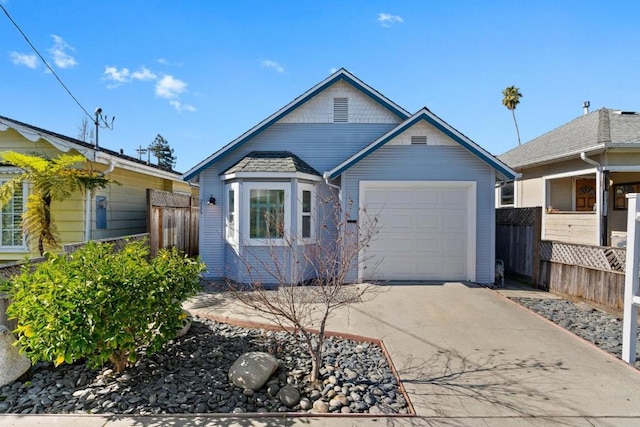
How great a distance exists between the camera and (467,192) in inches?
342

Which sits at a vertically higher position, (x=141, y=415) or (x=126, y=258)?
(x=126, y=258)

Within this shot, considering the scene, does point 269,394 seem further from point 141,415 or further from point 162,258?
point 162,258

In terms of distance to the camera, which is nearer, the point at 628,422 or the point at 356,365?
the point at 628,422

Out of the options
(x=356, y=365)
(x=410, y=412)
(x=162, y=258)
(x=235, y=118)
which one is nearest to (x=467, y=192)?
(x=356, y=365)

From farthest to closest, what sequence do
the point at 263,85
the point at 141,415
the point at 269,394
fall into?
the point at 263,85
the point at 269,394
the point at 141,415

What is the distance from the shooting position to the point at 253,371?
12.3ft

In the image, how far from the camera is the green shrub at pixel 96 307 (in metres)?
3.32

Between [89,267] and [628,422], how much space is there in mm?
5680

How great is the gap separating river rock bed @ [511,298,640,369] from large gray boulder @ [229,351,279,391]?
182 inches

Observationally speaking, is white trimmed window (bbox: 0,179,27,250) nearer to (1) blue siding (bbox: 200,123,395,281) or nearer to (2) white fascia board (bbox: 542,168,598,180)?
(1) blue siding (bbox: 200,123,395,281)

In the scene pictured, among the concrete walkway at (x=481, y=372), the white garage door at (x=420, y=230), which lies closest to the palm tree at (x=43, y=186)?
the concrete walkway at (x=481, y=372)

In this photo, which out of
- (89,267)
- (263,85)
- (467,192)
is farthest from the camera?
(263,85)

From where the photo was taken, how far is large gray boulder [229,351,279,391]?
3.69 metres

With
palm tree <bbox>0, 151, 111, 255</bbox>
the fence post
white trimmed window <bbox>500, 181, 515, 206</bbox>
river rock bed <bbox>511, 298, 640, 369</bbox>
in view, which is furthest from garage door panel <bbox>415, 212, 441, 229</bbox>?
palm tree <bbox>0, 151, 111, 255</bbox>
